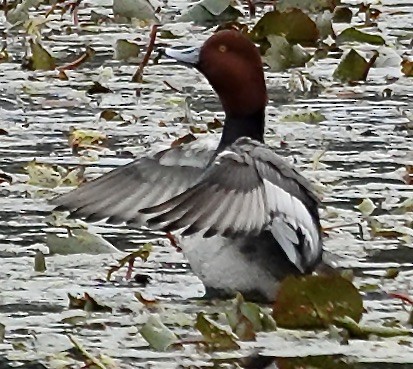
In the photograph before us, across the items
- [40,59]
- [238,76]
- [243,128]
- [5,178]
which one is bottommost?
[5,178]

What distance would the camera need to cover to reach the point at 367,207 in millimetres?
7648

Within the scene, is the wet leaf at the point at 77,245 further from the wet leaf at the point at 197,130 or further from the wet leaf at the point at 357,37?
the wet leaf at the point at 357,37

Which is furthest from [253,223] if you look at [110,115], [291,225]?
[110,115]

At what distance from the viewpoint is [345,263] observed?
273 inches

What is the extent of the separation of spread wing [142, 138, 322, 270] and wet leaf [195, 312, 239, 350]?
29 cm

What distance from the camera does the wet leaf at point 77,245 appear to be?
7.07m

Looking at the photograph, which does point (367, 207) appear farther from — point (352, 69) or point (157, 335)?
point (352, 69)

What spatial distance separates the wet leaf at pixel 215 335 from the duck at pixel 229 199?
0.97ft

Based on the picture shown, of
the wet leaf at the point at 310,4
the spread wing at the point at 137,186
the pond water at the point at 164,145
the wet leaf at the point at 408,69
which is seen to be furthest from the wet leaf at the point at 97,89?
the spread wing at the point at 137,186

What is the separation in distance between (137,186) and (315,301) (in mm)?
1165

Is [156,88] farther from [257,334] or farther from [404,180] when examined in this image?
[257,334]

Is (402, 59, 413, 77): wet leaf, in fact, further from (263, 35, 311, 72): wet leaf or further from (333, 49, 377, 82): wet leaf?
(263, 35, 311, 72): wet leaf

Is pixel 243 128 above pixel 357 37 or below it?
above

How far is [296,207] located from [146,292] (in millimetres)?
649
